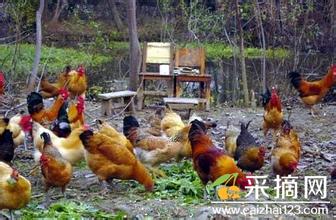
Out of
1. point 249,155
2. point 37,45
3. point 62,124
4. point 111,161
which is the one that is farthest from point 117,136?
point 37,45

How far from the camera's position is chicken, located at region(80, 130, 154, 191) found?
5.96 metres

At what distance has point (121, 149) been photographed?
6012 millimetres

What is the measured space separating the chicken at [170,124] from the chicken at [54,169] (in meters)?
1.61

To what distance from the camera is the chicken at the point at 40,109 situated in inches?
301

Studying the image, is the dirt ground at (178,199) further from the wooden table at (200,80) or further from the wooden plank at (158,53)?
the wooden plank at (158,53)

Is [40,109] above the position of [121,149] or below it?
above

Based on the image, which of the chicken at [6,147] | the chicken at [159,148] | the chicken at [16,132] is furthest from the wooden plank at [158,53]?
the chicken at [6,147]

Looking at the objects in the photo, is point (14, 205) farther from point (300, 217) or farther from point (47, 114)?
point (47, 114)

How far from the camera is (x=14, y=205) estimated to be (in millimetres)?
5152

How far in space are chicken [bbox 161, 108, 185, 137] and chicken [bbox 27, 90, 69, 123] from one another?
1239mm

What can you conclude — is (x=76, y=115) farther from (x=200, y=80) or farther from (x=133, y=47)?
(x=200, y=80)

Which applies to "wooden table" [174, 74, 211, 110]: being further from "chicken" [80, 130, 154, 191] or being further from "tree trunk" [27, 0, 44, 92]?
"chicken" [80, 130, 154, 191]

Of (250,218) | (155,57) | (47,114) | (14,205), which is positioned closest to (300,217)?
(250,218)

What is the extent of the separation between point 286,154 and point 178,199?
129 centimetres
